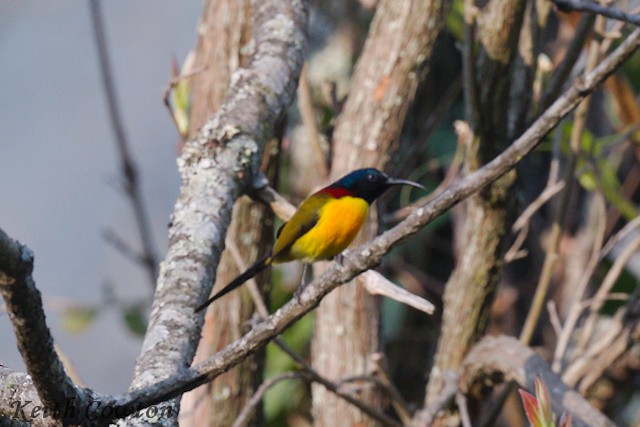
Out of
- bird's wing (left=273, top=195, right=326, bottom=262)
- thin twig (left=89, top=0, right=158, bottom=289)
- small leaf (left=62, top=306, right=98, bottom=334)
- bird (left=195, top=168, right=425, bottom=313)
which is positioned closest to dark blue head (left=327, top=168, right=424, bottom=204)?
bird (left=195, top=168, right=425, bottom=313)

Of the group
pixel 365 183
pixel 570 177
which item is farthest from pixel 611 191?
pixel 365 183

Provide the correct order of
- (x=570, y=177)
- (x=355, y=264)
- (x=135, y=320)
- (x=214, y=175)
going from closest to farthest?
(x=355, y=264) → (x=214, y=175) → (x=570, y=177) → (x=135, y=320)

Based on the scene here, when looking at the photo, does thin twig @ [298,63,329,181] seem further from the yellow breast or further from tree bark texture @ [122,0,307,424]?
the yellow breast

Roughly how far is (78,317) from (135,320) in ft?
1.22

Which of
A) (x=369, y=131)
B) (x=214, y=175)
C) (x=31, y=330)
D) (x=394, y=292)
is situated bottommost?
(x=31, y=330)

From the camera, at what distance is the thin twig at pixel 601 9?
5.65 ft

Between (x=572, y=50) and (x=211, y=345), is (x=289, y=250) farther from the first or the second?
(x=572, y=50)

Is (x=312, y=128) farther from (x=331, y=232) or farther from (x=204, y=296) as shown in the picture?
(x=204, y=296)

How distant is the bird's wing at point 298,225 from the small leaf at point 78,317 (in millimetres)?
2454

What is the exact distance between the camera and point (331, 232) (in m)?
2.18

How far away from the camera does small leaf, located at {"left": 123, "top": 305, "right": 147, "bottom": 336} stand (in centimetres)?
419

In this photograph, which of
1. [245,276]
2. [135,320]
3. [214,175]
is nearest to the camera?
[214,175]

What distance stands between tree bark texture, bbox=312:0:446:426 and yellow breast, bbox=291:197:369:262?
23.3 inches

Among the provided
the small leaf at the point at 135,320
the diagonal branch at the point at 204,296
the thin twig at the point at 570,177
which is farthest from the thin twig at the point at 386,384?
the small leaf at the point at 135,320
